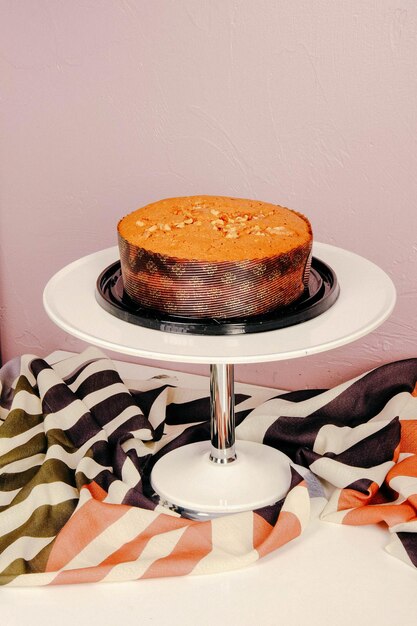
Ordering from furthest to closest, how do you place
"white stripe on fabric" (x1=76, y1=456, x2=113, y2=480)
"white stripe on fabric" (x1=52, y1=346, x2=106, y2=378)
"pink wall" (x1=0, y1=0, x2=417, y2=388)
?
Answer: "white stripe on fabric" (x1=52, y1=346, x2=106, y2=378)
"pink wall" (x1=0, y1=0, x2=417, y2=388)
"white stripe on fabric" (x1=76, y1=456, x2=113, y2=480)

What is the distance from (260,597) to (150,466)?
0.26 m

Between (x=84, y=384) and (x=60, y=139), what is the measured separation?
0.38 metres

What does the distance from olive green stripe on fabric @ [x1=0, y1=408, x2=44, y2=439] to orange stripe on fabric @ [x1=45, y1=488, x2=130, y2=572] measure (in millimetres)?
205

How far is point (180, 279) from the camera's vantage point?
792 millimetres

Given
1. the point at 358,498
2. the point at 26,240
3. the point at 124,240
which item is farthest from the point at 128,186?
the point at 358,498

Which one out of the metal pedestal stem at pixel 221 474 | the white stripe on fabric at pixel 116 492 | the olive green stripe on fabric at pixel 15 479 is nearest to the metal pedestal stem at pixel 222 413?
the metal pedestal stem at pixel 221 474

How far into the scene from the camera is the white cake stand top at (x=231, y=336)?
77cm

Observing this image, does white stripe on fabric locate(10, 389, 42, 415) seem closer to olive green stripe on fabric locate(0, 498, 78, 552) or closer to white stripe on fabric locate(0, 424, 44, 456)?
white stripe on fabric locate(0, 424, 44, 456)

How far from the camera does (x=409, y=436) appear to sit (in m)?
1.01

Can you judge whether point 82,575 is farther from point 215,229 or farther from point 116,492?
point 215,229

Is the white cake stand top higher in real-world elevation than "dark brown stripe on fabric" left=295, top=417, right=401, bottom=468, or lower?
higher

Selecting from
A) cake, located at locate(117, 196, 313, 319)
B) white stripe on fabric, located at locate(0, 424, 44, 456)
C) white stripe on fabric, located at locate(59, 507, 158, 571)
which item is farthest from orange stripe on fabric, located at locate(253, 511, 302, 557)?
white stripe on fabric, located at locate(0, 424, 44, 456)

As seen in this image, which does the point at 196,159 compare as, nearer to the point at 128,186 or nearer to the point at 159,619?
the point at 128,186

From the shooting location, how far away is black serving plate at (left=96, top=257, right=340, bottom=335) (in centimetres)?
79
